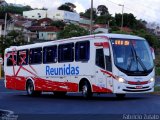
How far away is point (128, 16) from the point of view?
142m

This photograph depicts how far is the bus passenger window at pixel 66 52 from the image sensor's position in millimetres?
25078

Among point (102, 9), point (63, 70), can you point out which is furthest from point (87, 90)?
point (102, 9)

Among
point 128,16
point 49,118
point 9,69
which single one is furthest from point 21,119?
point 128,16

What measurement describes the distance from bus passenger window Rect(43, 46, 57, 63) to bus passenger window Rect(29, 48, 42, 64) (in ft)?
2.33

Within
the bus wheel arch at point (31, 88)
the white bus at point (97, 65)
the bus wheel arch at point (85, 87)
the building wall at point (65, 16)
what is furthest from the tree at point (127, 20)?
the bus wheel arch at point (85, 87)

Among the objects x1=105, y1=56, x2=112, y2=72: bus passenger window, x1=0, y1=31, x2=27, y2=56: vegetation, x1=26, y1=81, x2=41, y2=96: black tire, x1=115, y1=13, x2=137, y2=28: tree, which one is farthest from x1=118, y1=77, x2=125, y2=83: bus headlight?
x1=115, y1=13, x2=137, y2=28: tree

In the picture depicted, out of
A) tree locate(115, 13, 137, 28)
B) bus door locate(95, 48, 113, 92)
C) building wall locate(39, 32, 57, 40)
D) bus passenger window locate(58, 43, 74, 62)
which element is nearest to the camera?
bus door locate(95, 48, 113, 92)

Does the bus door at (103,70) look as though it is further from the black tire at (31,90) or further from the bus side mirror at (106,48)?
the black tire at (31,90)

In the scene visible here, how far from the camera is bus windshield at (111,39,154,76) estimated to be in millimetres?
22281

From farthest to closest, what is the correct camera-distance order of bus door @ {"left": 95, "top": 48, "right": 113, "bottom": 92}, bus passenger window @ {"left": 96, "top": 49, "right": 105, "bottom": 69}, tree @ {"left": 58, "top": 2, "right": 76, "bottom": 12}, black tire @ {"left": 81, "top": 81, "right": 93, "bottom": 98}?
tree @ {"left": 58, "top": 2, "right": 76, "bottom": 12} → black tire @ {"left": 81, "top": 81, "right": 93, "bottom": 98} → bus passenger window @ {"left": 96, "top": 49, "right": 105, "bottom": 69} → bus door @ {"left": 95, "top": 48, "right": 113, "bottom": 92}

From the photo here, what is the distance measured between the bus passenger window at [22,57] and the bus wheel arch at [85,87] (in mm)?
6810

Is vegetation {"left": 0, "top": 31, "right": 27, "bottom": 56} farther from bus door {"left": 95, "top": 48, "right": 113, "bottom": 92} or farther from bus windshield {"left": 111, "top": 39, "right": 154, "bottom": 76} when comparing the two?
bus windshield {"left": 111, "top": 39, "right": 154, "bottom": 76}

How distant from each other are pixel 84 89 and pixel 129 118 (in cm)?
964

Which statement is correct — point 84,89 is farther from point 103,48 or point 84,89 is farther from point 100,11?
point 100,11
